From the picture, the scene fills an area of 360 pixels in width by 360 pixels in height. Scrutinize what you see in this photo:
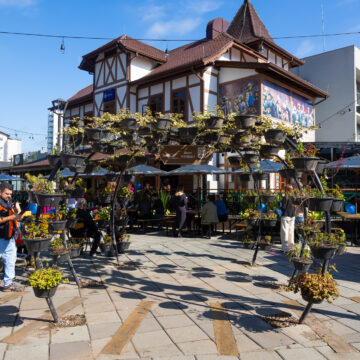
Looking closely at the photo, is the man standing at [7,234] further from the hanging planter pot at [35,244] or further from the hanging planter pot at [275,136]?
the hanging planter pot at [275,136]

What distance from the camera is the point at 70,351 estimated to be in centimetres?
342

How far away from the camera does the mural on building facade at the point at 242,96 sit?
15.4 metres

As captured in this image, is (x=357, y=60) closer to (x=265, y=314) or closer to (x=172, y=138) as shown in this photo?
(x=172, y=138)

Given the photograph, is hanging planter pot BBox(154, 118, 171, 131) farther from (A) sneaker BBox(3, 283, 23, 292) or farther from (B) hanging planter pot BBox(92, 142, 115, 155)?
(A) sneaker BBox(3, 283, 23, 292)

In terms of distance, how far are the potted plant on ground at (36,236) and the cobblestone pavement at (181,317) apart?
88 centimetres

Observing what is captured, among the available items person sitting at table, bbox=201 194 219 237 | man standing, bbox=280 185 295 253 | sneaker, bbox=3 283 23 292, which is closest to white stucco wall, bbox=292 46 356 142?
person sitting at table, bbox=201 194 219 237

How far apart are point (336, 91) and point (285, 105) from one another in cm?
886

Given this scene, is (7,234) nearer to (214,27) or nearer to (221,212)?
(221,212)

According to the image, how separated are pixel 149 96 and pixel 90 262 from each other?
13126 millimetres

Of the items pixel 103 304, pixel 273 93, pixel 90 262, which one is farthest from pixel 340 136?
pixel 103 304

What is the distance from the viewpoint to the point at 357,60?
75.9ft

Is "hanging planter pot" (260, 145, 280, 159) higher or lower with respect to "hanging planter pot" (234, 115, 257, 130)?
lower

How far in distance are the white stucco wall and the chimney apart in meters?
8.20

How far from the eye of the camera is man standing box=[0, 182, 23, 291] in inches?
210
